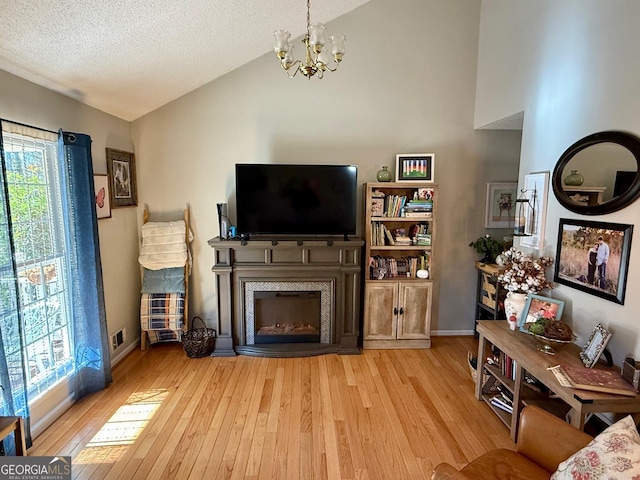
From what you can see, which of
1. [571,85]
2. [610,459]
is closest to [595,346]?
[610,459]

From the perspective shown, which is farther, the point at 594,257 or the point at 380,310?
the point at 380,310

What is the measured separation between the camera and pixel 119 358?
3.43 m

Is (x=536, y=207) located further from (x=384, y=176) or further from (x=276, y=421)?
(x=276, y=421)

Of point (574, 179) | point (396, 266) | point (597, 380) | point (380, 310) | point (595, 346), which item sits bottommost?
point (380, 310)

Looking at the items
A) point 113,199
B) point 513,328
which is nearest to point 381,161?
point 513,328

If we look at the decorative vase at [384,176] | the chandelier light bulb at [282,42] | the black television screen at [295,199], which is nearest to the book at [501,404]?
the black television screen at [295,199]

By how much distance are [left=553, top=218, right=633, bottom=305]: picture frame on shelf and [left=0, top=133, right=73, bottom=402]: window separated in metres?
3.59

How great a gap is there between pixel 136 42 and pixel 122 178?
145 cm

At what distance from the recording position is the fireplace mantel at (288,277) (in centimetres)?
346

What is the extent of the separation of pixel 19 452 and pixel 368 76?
13.0 ft

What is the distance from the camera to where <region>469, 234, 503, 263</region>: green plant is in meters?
3.71

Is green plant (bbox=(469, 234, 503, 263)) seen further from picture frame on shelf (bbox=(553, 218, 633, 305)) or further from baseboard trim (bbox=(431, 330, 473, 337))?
picture frame on shelf (bbox=(553, 218, 633, 305))

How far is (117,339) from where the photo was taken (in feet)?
11.2

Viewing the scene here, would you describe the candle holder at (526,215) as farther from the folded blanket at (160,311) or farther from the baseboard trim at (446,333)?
the folded blanket at (160,311)
